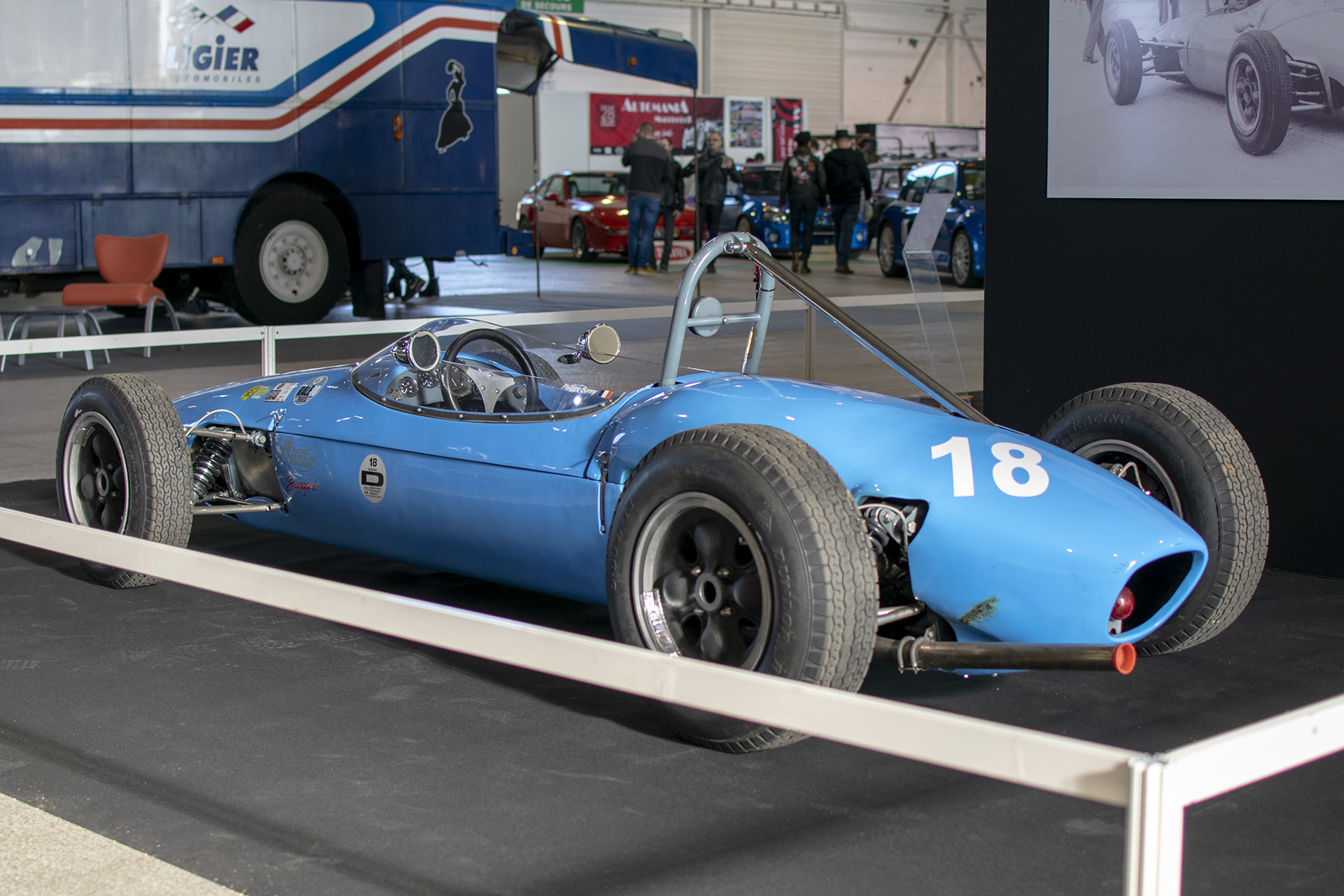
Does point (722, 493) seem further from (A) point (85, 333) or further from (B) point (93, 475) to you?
(A) point (85, 333)

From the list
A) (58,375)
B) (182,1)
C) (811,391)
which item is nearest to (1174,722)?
(811,391)

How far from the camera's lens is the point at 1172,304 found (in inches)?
222

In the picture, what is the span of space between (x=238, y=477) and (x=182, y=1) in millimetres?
7255

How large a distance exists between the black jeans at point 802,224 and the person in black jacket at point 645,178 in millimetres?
1648

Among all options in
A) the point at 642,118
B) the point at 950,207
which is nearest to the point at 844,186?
the point at 950,207

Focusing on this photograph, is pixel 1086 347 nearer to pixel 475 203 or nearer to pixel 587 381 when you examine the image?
pixel 587 381

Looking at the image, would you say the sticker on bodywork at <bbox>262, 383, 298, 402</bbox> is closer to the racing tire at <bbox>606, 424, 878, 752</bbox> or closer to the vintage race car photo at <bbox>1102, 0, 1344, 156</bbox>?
the racing tire at <bbox>606, 424, 878, 752</bbox>

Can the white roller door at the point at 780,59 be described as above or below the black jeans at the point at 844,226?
above

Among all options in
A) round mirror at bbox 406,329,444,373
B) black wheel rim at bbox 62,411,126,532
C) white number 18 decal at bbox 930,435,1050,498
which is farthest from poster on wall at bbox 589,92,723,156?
white number 18 decal at bbox 930,435,1050,498

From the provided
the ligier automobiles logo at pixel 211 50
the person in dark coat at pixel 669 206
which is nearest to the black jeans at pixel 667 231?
the person in dark coat at pixel 669 206

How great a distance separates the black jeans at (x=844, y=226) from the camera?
18.3 m

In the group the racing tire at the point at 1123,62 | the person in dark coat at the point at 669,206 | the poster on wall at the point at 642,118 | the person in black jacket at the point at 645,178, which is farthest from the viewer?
the poster on wall at the point at 642,118

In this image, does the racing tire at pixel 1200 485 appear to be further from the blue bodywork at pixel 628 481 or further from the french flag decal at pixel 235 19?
the french flag decal at pixel 235 19

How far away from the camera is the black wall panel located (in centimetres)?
518
